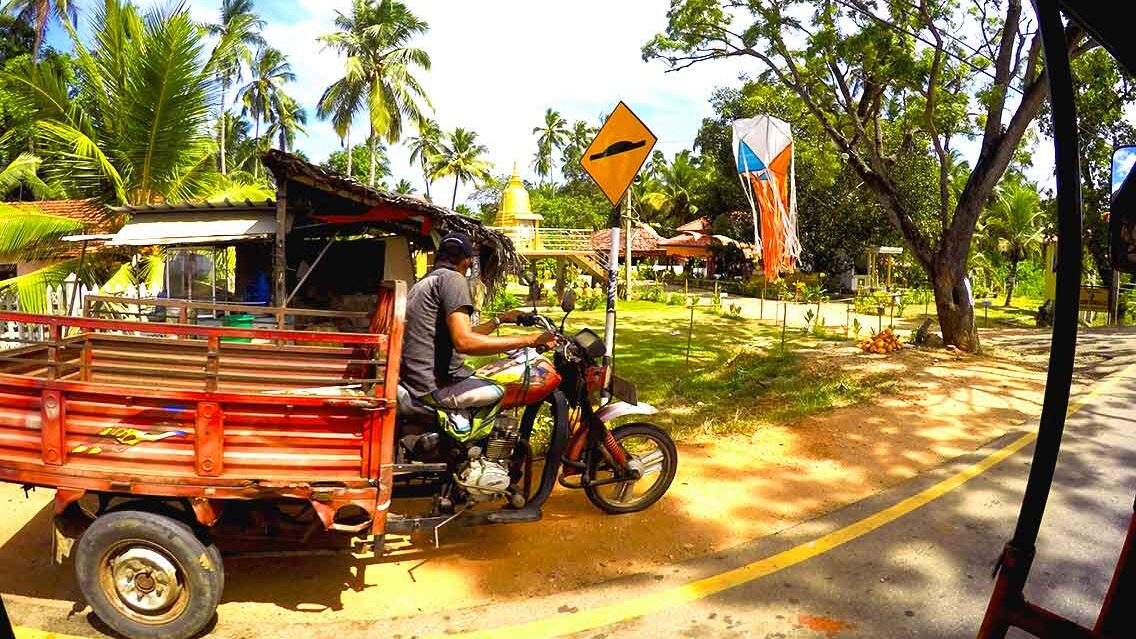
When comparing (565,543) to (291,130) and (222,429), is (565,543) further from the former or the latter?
(291,130)

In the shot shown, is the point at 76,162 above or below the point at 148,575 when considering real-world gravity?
above

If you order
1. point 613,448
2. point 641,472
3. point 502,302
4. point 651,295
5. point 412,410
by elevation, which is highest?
point 651,295

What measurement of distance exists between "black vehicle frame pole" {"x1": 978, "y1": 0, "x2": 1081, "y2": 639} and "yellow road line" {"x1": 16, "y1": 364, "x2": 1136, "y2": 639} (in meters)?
2.05

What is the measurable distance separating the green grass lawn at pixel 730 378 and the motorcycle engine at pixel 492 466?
8.73ft

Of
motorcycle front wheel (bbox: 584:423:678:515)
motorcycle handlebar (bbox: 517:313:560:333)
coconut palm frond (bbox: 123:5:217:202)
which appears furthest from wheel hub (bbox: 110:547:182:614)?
coconut palm frond (bbox: 123:5:217:202)

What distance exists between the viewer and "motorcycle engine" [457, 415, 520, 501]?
3574mm

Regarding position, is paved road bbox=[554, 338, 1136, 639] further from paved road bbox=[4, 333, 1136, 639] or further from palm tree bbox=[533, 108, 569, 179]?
palm tree bbox=[533, 108, 569, 179]

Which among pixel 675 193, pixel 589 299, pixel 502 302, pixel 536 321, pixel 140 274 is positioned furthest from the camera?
pixel 675 193

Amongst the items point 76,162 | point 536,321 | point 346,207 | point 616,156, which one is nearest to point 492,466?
point 536,321

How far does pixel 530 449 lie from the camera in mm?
3961

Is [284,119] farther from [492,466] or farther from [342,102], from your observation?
[492,466]

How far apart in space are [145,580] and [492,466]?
5.32ft

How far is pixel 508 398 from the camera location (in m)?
3.67

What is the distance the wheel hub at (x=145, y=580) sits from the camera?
2.97 meters
